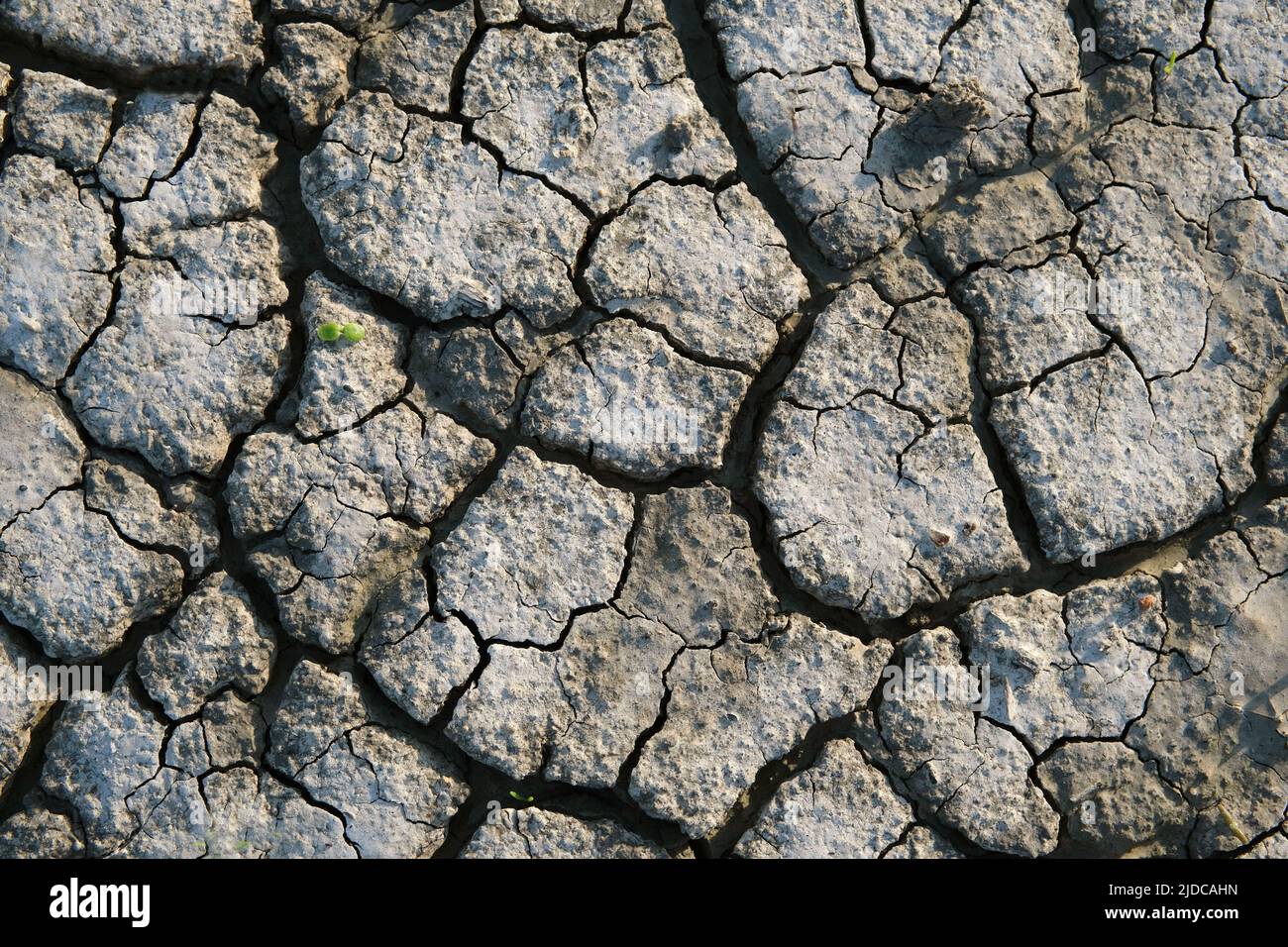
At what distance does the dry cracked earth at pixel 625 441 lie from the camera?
105 inches

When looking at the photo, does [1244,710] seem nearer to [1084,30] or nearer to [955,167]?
[955,167]

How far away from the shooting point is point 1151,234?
9.68 feet

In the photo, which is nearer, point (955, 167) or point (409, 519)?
point (409, 519)

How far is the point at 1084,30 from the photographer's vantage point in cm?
300

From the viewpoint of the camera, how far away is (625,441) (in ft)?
9.10

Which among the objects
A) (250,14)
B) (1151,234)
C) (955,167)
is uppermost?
(250,14)

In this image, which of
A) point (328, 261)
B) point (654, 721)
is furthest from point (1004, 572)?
point (328, 261)

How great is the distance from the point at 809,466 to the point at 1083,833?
1183 mm

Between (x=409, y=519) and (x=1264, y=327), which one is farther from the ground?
(x=1264, y=327)

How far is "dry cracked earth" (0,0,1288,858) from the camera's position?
105 inches

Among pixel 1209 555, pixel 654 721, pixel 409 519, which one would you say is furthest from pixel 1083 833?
pixel 409 519

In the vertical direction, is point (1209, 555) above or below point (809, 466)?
below

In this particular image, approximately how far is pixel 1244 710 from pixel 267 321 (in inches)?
109
